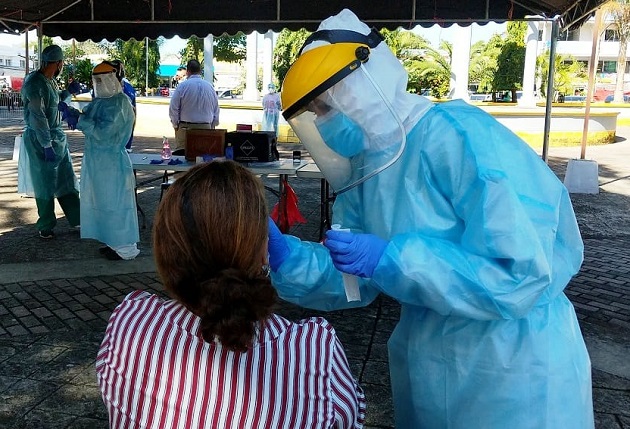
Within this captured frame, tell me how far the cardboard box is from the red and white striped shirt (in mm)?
4575

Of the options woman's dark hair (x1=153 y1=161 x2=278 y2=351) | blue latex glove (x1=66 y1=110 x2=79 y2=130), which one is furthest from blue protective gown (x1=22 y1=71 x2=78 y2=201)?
woman's dark hair (x1=153 y1=161 x2=278 y2=351)

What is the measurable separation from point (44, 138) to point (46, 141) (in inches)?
1.3

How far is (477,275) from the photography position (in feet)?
3.85

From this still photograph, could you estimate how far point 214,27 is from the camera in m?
7.11

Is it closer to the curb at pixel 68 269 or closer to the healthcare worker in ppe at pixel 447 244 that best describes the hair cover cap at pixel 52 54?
the curb at pixel 68 269

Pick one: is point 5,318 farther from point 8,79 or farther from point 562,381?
point 8,79

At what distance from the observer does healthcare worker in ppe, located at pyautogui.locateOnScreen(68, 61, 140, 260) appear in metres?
5.12

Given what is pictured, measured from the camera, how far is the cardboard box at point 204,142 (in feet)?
18.9

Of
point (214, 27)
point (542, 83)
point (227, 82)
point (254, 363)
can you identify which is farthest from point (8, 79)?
point (254, 363)

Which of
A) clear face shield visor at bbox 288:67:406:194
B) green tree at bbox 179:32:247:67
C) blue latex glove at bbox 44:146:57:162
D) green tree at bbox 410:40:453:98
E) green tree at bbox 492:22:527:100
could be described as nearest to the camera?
clear face shield visor at bbox 288:67:406:194

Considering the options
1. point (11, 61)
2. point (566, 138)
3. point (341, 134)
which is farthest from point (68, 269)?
point (11, 61)

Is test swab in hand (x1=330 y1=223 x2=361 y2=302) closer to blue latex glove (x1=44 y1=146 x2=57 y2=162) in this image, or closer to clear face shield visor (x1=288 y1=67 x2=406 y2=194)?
clear face shield visor (x1=288 y1=67 x2=406 y2=194)

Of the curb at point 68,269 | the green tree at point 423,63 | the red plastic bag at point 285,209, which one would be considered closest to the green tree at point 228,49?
the green tree at point 423,63

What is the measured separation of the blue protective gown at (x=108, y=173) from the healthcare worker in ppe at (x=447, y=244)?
13.2ft
